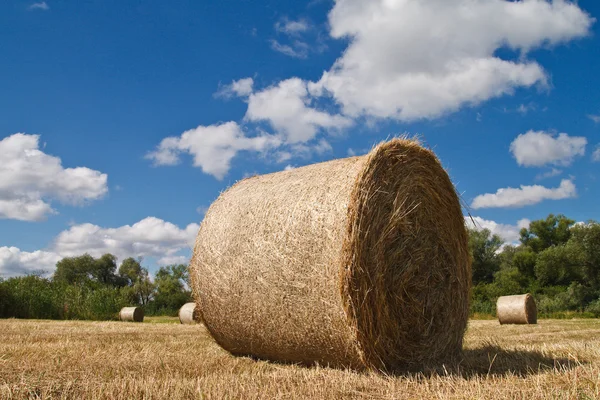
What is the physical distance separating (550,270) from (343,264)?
88.2 ft

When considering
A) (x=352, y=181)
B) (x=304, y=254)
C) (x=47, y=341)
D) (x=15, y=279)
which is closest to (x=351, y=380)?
(x=304, y=254)

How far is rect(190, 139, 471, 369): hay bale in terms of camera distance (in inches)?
181

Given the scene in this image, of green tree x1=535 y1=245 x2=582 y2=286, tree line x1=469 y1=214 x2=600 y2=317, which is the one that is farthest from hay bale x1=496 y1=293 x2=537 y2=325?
green tree x1=535 y1=245 x2=582 y2=286

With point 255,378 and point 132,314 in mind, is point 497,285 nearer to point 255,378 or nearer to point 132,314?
point 132,314

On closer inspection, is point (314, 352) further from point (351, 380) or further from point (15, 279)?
point (15, 279)

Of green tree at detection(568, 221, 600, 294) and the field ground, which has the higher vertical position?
green tree at detection(568, 221, 600, 294)

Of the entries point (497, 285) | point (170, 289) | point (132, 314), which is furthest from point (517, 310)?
point (170, 289)

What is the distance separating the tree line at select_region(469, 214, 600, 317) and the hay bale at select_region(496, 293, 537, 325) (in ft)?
13.5

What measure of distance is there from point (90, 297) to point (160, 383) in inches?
695

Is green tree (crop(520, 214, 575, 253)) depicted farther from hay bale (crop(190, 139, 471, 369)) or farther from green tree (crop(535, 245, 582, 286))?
hay bale (crop(190, 139, 471, 369))

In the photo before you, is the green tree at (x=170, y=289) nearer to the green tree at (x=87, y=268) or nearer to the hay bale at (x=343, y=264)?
the green tree at (x=87, y=268)

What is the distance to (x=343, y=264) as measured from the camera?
444 cm

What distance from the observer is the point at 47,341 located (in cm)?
Answer: 703

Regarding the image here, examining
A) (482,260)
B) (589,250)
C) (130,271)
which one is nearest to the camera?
(589,250)
